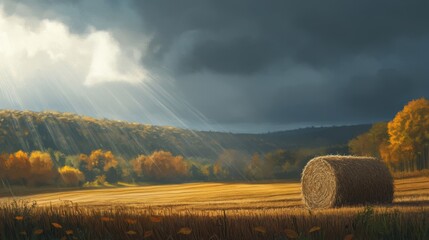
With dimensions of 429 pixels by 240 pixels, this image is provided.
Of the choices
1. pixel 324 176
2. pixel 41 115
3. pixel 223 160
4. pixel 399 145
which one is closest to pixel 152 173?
pixel 223 160

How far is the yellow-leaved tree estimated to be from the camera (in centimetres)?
5559

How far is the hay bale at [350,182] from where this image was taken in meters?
21.0

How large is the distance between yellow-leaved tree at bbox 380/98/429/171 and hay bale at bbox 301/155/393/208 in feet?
119

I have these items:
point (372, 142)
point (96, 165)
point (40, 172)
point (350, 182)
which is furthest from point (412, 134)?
point (96, 165)

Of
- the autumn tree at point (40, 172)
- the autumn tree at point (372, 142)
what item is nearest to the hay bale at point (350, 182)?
the autumn tree at point (372, 142)

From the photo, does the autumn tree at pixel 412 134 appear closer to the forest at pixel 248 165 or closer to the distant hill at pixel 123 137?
the forest at pixel 248 165

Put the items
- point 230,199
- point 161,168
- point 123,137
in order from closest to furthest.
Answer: point 230,199
point 161,168
point 123,137

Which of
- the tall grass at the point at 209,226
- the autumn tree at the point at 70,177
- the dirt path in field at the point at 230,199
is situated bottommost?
the dirt path in field at the point at 230,199

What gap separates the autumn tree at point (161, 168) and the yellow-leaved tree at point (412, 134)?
1102 inches

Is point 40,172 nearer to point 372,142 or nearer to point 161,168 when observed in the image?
point 161,168

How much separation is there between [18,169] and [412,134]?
44128 mm

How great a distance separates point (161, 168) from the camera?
71250 mm

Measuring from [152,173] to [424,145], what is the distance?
36.3m

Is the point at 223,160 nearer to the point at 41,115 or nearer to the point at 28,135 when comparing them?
the point at 28,135
